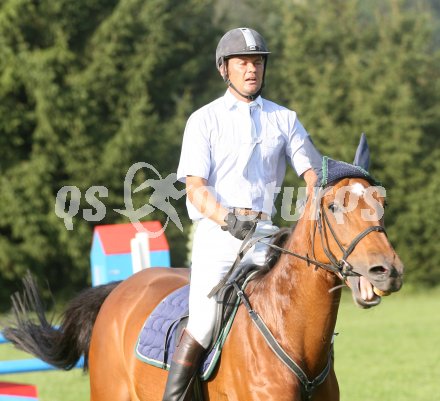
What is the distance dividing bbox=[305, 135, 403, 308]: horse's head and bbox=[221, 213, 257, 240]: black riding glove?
0.38 meters

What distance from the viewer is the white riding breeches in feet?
17.2

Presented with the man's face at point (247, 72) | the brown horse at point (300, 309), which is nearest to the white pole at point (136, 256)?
the brown horse at point (300, 309)

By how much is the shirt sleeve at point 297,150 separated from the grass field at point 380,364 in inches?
84.8

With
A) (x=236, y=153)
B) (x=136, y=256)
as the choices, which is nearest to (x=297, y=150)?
(x=236, y=153)

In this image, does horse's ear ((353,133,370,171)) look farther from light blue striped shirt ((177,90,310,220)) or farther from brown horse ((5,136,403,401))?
light blue striped shirt ((177,90,310,220))

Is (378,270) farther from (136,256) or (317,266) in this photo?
(136,256)

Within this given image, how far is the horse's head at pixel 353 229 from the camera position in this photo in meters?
4.24

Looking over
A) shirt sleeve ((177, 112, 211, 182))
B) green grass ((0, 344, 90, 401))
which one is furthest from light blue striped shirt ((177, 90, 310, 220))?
green grass ((0, 344, 90, 401))

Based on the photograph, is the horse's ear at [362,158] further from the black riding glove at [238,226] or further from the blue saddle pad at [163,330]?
the blue saddle pad at [163,330]

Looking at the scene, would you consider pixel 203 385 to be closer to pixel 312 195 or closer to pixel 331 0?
pixel 312 195

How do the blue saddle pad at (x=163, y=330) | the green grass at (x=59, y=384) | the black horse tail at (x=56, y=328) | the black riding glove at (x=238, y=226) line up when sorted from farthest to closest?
the green grass at (x=59, y=384) → the black horse tail at (x=56, y=328) → the blue saddle pad at (x=163, y=330) → the black riding glove at (x=238, y=226)

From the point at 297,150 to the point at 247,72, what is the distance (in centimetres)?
57

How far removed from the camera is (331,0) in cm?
3256

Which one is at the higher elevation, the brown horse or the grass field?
the brown horse
